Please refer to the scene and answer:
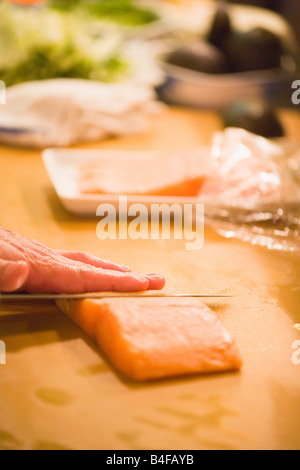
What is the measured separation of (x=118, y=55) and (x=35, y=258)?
158cm

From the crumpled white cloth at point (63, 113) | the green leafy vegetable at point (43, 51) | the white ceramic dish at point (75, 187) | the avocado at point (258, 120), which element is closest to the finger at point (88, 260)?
the white ceramic dish at point (75, 187)

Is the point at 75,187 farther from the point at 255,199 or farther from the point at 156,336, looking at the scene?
the point at 156,336

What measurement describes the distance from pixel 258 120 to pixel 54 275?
3.63 feet

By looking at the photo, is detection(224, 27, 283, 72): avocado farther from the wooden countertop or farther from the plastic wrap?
the wooden countertop

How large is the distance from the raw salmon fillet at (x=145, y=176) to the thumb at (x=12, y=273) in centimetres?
51

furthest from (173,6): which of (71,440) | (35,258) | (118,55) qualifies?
(71,440)

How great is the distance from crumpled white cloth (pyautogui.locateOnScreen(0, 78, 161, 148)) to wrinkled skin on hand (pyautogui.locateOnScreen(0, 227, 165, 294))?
0.86 meters

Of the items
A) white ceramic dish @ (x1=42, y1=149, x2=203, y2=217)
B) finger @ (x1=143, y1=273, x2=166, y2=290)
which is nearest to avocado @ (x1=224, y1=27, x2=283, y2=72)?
white ceramic dish @ (x1=42, y1=149, x2=203, y2=217)

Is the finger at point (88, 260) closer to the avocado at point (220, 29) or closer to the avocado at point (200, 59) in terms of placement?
the avocado at point (200, 59)

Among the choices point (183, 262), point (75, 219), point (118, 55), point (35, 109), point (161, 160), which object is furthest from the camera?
point (118, 55)

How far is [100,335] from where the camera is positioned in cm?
82

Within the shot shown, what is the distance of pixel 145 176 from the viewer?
1.37 m

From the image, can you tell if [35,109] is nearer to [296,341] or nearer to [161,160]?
[161,160]

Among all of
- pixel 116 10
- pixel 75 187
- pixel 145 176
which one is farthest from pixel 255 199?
pixel 116 10
